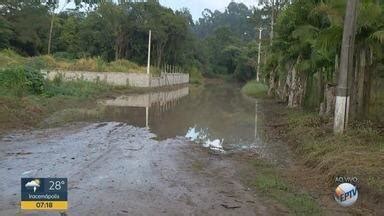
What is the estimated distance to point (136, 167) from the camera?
11.2 m

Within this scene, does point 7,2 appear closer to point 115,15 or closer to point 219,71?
point 115,15

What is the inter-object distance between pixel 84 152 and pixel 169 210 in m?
5.70

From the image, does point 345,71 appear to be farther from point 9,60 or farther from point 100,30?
point 100,30

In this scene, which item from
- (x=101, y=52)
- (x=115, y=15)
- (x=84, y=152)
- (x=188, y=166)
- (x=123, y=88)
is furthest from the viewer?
(x=101, y=52)

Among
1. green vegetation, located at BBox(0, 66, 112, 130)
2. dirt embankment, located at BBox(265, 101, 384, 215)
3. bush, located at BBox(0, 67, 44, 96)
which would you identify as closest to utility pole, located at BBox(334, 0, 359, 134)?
dirt embankment, located at BBox(265, 101, 384, 215)

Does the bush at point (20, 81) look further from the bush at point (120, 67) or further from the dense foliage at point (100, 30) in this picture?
the dense foliage at point (100, 30)

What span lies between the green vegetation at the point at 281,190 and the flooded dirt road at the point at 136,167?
0.92 ft

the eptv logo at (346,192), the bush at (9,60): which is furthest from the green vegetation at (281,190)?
the bush at (9,60)

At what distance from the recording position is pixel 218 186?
31.8 feet

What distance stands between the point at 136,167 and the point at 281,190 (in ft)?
11.2

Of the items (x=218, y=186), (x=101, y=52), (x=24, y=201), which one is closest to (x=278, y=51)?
(x=218, y=186)

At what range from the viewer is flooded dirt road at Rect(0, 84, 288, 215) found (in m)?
8.04
